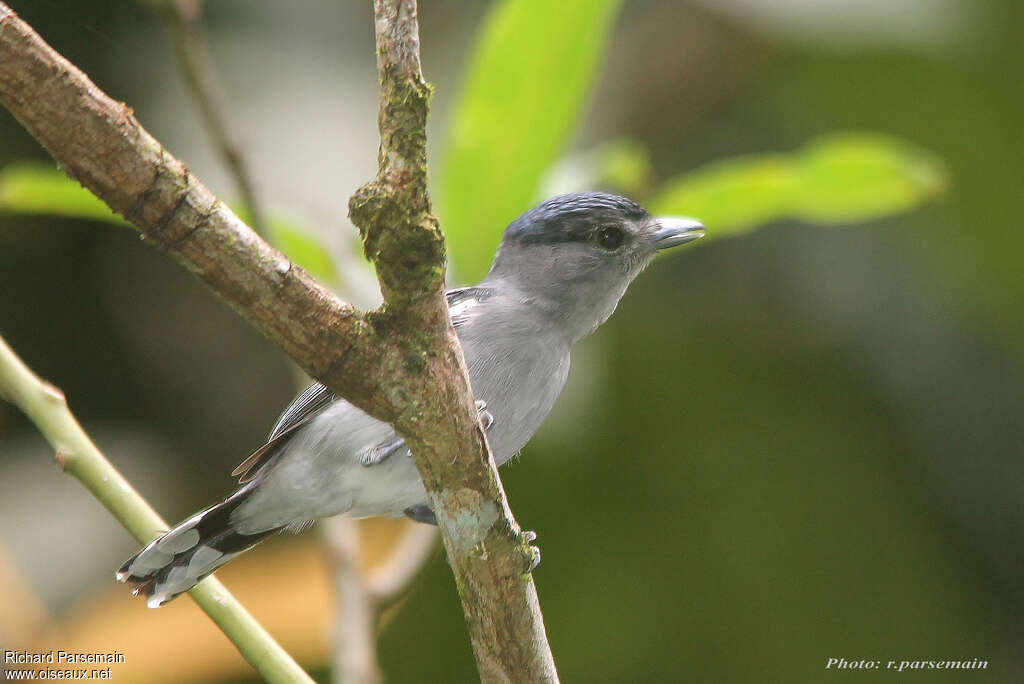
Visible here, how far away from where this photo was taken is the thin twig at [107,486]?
83.1 inches

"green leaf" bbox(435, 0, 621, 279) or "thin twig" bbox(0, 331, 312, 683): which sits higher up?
"green leaf" bbox(435, 0, 621, 279)

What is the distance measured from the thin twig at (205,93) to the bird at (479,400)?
1.83 ft

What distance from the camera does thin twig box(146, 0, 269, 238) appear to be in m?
2.91

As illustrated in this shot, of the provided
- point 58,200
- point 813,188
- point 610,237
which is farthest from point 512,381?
point 58,200

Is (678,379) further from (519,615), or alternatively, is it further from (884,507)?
(519,615)

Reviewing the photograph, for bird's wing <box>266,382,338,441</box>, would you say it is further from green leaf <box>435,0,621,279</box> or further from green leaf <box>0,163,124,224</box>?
green leaf <box>0,163,124,224</box>

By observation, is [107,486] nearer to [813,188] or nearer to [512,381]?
[512,381]

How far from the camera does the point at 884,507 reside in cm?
554

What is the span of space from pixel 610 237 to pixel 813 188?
66 cm

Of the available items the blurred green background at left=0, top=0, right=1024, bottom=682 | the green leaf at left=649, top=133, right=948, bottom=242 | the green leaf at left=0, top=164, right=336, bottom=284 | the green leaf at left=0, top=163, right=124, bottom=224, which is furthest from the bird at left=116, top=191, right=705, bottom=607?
the green leaf at left=0, top=163, right=124, bottom=224

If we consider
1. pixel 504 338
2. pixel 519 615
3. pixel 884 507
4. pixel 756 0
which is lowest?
pixel 884 507

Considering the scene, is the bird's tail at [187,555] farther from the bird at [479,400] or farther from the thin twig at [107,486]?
the thin twig at [107,486]

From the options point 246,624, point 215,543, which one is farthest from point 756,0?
point 246,624

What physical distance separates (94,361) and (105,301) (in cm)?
30
